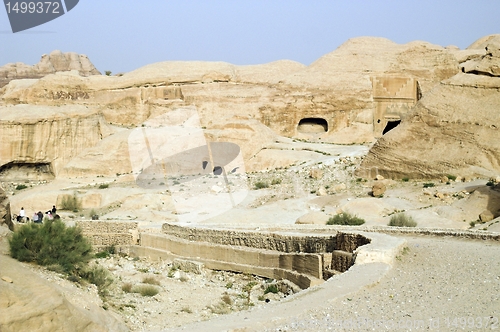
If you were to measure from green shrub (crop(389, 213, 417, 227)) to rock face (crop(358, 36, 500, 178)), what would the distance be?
5.07m

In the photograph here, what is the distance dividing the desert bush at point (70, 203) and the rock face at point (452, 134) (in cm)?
1051

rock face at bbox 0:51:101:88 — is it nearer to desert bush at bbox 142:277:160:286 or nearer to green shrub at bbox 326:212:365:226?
green shrub at bbox 326:212:365:226

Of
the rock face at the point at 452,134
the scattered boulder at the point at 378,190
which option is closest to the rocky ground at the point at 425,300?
the scattered boulder at the point at 378,190

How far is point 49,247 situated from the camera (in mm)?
11930

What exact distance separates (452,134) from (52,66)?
52.1m

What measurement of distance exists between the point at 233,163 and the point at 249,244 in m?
13.8

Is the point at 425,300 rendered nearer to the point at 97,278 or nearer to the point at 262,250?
the point at 97,278

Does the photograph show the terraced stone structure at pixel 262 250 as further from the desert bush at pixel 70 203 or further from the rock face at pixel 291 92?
the rock face at pixel 291 92

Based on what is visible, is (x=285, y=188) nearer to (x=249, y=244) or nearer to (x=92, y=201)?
(x=92, y=201)

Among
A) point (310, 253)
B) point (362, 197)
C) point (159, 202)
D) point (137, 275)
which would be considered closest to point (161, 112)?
point (159, 202)

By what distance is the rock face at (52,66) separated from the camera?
63.0 m

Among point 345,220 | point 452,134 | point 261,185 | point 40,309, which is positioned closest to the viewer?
point 40,309

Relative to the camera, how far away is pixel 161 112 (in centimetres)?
3453

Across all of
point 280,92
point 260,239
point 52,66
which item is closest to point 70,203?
point 260,239
